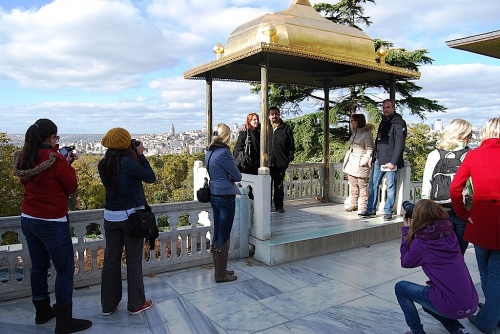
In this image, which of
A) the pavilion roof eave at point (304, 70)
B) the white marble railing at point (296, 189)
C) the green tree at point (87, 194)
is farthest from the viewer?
the green tree at point (87, 194)

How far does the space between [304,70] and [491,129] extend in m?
5.47

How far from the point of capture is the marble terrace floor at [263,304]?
3469mm

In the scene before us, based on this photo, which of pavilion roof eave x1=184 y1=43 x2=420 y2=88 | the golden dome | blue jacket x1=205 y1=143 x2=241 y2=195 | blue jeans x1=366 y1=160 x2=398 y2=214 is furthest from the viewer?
blue jeans x1=366 y1=160 x2=398 y2=214

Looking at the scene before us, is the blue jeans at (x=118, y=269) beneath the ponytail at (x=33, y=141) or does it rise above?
beneath

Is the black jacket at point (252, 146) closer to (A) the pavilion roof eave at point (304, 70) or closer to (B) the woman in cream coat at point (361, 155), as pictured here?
(A) the pavilion roof eave at point (304, 70)

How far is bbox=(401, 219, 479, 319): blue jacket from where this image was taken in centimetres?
277

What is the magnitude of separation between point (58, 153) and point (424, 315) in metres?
3.70

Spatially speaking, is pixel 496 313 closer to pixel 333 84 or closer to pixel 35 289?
pixel 35 289

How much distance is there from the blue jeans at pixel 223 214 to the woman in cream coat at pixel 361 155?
343 cm

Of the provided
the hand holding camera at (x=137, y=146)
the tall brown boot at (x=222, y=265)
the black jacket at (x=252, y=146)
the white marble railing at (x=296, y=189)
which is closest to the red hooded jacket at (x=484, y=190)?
the tall brown boot at (x=222, y=265)

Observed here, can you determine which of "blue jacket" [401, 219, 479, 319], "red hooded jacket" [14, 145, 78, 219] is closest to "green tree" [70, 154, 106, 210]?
"red hooded jacket" [14, 145, 78, 219]

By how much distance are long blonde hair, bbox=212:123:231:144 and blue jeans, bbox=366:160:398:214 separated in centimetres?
344

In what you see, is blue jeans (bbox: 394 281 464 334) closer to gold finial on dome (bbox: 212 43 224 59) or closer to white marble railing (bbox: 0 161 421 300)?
white marble railing (bbox: 0 161 421 300)

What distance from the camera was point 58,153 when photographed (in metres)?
3.24
